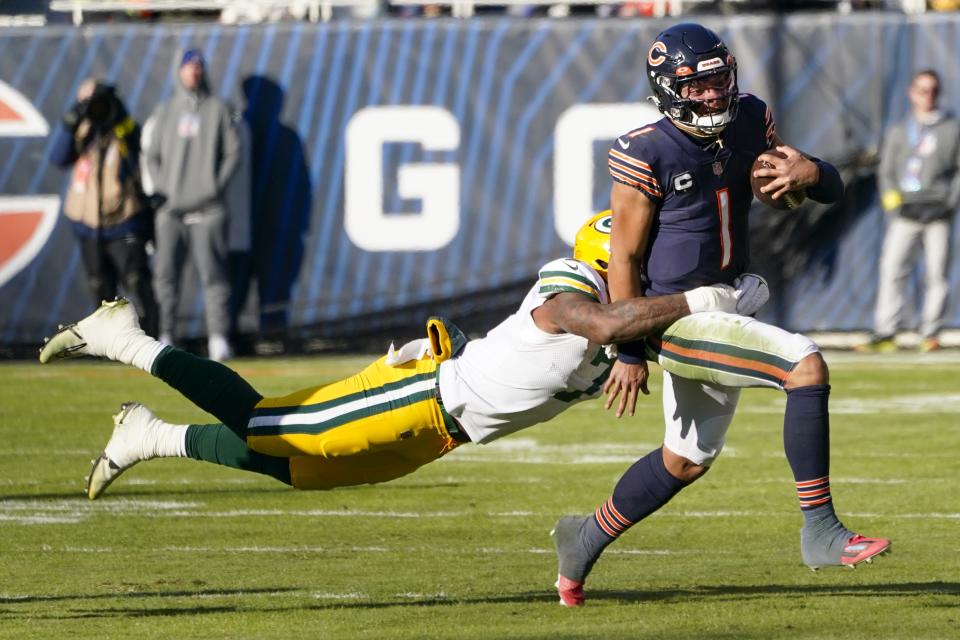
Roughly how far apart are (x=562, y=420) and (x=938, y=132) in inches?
173

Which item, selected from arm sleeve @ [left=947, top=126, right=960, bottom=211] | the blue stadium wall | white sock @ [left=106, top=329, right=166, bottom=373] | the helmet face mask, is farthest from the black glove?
the helmet face mask

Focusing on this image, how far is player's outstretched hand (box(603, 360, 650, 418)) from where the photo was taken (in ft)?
17.1

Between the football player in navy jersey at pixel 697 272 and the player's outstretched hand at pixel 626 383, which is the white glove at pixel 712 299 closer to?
the football player in navy jersey at pixel 697 272

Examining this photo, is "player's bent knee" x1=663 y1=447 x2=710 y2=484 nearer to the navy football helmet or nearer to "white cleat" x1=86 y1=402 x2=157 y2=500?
the navy football helmet

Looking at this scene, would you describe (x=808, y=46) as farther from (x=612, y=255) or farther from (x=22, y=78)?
(x=612, y=255)

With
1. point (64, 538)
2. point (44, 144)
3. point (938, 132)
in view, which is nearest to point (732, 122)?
point (64, 538)

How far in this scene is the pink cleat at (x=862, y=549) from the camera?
185 inches

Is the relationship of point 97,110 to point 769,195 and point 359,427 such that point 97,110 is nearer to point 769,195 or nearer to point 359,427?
point 359,427

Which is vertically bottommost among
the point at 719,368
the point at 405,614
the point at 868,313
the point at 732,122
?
the point at 868,313

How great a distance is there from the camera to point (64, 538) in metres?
6.71

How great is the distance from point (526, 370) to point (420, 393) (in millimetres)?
371

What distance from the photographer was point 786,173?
208 inches

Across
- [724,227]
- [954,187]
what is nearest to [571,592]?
[724,227]

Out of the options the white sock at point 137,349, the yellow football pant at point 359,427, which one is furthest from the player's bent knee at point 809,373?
the white sock at point 137,349
